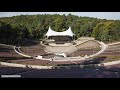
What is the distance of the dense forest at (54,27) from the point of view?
1138 centimetres

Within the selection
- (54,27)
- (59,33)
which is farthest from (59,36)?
(54,27)

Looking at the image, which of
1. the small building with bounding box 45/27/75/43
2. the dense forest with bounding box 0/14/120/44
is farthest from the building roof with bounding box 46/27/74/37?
the dense forest with bounding box 0/14/120/44

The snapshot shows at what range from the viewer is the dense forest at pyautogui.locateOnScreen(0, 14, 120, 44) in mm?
11375

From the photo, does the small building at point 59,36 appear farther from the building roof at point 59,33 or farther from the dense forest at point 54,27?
the dense forest at point 54,27

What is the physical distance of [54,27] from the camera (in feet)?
38.0

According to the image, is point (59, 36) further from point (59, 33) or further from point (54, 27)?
point (54, 27)

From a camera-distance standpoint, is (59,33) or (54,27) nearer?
(54,27)

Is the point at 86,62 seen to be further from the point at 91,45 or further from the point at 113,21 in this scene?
the point at 113,21

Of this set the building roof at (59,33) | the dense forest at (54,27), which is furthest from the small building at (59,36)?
the dense forest at (54,27)

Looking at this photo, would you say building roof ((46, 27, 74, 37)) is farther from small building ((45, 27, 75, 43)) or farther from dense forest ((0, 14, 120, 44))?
dense forest ((0, 14, 120, 44))

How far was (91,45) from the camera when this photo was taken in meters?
11.9

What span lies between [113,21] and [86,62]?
1.81m
